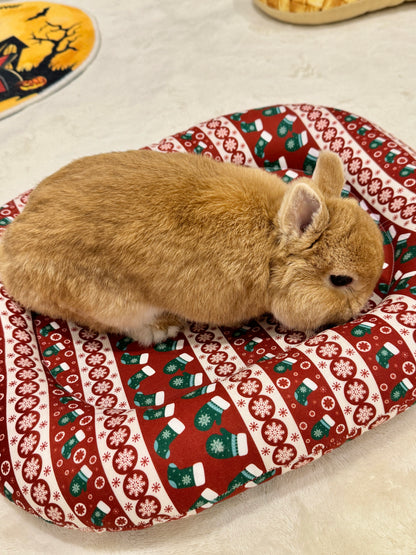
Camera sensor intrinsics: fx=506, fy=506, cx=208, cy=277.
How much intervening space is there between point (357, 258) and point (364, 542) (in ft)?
2.91

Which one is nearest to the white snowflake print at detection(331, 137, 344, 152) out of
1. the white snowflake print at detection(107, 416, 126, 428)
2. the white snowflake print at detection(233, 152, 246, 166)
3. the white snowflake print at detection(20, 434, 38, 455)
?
the white snowflake print at detection(233, 152, 246, 166)

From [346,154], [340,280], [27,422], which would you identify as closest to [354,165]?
[346,154]

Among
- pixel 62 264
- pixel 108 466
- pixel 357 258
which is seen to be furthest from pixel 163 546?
pixel 357 258

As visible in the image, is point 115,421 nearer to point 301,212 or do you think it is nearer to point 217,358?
point 217,358

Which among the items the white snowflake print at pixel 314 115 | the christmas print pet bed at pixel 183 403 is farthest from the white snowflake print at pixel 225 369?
the white snowflake print at pixel 314 115

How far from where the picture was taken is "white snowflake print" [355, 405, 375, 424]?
1576 mm

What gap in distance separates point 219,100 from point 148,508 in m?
2.81

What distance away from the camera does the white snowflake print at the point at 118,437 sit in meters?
1.56

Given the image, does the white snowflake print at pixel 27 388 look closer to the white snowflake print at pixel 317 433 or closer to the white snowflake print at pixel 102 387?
the white snowflake print at pixel 102 387

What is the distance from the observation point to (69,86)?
12.2 ft

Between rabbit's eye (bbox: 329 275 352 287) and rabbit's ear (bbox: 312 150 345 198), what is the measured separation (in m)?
0.33

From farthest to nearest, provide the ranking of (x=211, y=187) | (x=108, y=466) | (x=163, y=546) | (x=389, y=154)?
(x=389, y=154)
(x=211, y=187)
(x=163, y=546)
(x=108, y=466)

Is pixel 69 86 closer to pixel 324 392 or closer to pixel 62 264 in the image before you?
pixel 62 264

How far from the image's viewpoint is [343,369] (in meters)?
1.59
